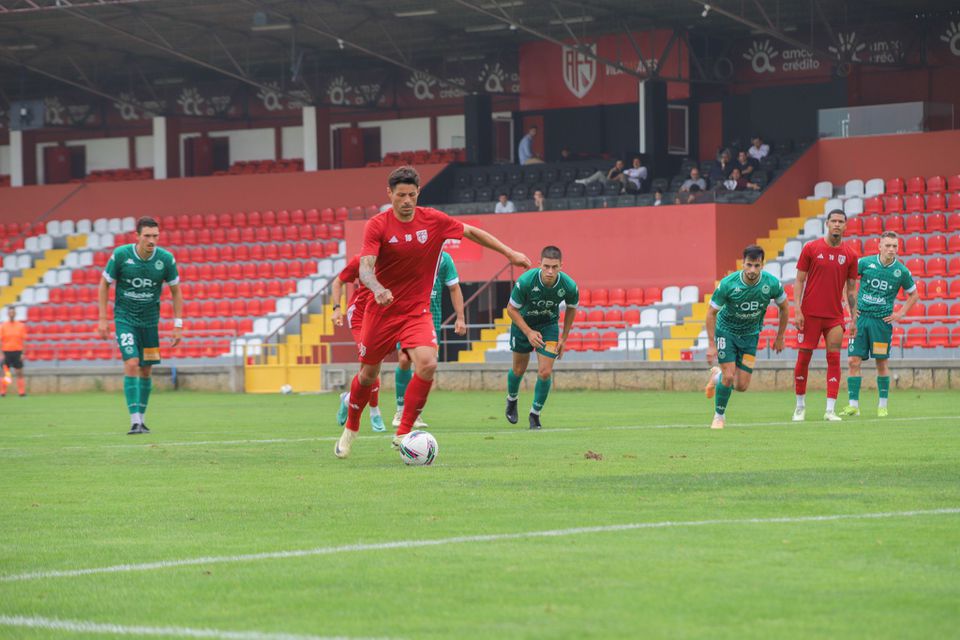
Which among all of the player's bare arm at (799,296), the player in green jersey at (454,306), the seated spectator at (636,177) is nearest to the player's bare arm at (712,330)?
the player's bare arm at (799,296)

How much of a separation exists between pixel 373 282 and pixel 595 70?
31.0 metres

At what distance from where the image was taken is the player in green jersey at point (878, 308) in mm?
18328

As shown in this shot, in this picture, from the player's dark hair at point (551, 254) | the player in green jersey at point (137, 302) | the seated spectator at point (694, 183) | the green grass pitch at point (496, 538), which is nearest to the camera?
the green grass pitch at point (496, 538)

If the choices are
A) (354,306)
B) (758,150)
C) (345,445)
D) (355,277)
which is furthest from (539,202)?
(345,445)

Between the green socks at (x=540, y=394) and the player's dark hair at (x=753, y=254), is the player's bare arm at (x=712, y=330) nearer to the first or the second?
the player's dark hair at (x=753, y=254)

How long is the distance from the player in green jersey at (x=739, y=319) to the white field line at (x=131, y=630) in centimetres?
1064

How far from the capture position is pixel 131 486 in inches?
426

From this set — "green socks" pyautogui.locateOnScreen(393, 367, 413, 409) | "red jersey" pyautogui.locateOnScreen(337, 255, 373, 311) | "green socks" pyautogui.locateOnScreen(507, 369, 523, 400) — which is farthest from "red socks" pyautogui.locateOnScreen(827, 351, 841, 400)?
"red jersey" pyautogui.locateOnScreen(337, 255, 373, 311)

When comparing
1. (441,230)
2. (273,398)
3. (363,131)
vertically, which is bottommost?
(273,398)

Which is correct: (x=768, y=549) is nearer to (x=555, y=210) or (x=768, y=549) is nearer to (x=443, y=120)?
(x=555, y=210)

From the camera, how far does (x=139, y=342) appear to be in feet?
54.3

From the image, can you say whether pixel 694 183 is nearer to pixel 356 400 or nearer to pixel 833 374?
pixel 833 374

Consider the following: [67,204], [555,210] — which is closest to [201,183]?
[67,204]

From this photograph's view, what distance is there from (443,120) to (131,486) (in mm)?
35667
